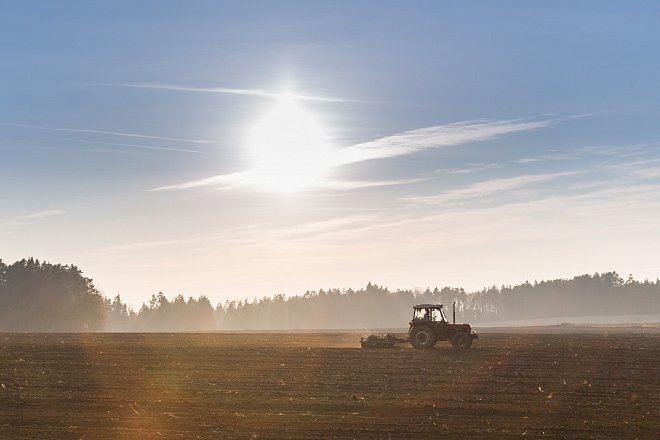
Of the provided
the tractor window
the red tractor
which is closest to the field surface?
the red tractor

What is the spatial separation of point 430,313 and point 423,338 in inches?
71.1

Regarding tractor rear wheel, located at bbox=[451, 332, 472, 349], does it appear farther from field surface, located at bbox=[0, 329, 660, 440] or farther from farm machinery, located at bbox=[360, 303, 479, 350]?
field surface, located at bbox=[0, 329, 660, 440]

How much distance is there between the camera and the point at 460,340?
42875 mm

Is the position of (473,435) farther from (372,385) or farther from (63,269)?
(63,269)

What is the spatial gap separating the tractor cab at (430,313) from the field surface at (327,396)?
4.97 m

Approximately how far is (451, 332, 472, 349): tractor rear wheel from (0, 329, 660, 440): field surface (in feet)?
13.9

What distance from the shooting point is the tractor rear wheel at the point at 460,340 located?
42719 millimetres

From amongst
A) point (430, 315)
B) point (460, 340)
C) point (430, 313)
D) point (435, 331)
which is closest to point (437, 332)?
point (435, 331)

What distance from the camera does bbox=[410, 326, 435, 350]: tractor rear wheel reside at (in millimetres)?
42500

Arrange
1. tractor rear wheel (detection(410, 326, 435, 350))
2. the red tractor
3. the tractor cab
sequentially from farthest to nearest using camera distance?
the tractor cab < the red tractor < tractor rear wheel (detection(410, 326, 435, 350))

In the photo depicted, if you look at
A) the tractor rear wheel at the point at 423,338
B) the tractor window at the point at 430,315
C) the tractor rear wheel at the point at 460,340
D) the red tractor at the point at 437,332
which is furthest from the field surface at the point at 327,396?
the tractor window at the point at 430,315

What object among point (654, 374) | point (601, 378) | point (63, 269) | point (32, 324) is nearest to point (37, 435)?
point (601, 378)

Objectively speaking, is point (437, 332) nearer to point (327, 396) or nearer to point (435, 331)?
point (435, 331)

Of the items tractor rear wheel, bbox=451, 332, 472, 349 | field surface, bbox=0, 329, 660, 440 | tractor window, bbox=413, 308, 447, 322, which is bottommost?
field surface, bbox=0, 329, 660, 440
